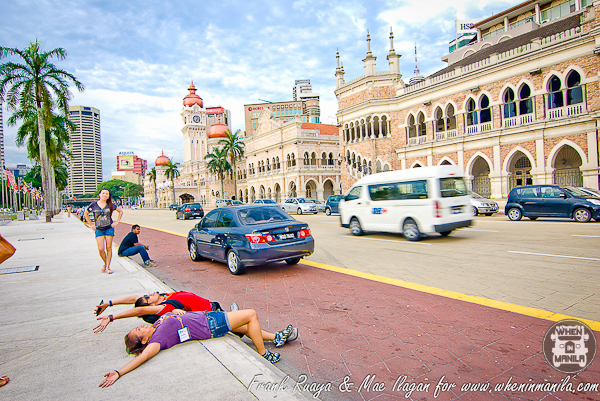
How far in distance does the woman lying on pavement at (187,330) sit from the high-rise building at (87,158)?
697ft

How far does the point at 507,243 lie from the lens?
9.89 m

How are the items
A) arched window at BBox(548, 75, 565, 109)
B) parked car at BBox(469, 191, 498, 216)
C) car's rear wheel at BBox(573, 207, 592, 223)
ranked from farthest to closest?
arched window at BBox(548, 75, 565, 109) → parked car at BBox(469, 191, 498, 216) → car's rear wheel at BBox(573, 207, 592, 223)

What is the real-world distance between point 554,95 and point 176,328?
2773 cm

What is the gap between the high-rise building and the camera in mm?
184625

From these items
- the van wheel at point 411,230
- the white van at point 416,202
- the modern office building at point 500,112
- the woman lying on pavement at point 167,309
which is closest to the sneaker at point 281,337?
the woman lying on pavement at point 167,309

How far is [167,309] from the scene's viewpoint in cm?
381

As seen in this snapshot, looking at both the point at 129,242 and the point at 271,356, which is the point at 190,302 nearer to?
the point at 271,356

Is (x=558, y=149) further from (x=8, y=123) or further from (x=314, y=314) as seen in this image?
(x=8, y=123)

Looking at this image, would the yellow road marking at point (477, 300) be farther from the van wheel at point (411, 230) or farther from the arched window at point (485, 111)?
the arched window at point (485, 111)

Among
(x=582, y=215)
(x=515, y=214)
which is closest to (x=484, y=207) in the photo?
(x=515, y=214)

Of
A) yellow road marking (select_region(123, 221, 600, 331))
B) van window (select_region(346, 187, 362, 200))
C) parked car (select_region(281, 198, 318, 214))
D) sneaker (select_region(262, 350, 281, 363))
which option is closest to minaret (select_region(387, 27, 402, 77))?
parked car (select_region(281, 198, 318, 214))

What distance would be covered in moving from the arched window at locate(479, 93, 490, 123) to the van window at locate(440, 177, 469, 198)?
58.3 ft

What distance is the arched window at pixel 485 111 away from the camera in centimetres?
2642

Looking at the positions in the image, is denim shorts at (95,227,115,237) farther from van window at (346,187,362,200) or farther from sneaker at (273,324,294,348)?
van window at (346,187,362,200)
